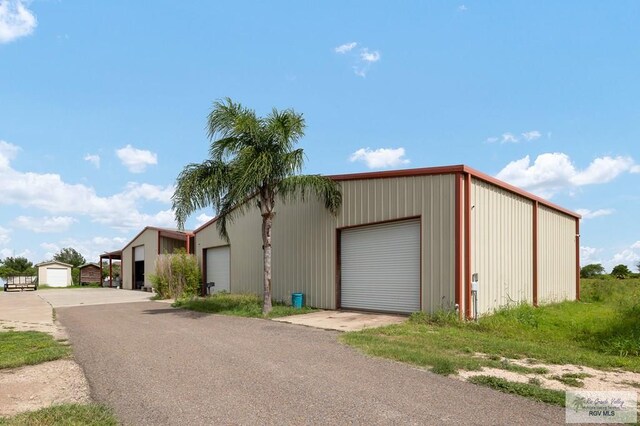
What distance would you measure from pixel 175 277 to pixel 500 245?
686 inches

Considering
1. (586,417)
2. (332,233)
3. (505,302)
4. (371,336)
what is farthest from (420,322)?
(586,417)

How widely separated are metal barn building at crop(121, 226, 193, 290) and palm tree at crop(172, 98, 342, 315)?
15.4 metres

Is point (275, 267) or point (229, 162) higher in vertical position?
point (229, 162)

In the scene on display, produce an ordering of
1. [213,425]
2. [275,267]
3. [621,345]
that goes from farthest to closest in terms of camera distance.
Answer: [275,267] → [621,345] → [213,425]

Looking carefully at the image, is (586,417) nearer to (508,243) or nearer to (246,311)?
(508,243)

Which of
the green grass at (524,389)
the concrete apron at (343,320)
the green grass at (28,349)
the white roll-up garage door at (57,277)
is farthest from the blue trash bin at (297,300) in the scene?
the white roll-up garage door at (57,277)

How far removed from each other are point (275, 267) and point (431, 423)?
14.4 m

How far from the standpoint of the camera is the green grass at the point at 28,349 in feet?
28.2

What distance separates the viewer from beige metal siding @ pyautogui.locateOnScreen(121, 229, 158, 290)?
3562 centimetres

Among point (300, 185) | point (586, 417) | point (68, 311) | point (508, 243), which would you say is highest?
point (300, 185)

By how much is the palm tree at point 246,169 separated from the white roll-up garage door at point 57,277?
41762 millimetres

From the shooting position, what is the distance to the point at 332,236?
16.9 meters

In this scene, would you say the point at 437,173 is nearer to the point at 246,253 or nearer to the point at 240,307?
the point at 240,307

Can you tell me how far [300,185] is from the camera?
16.2m
